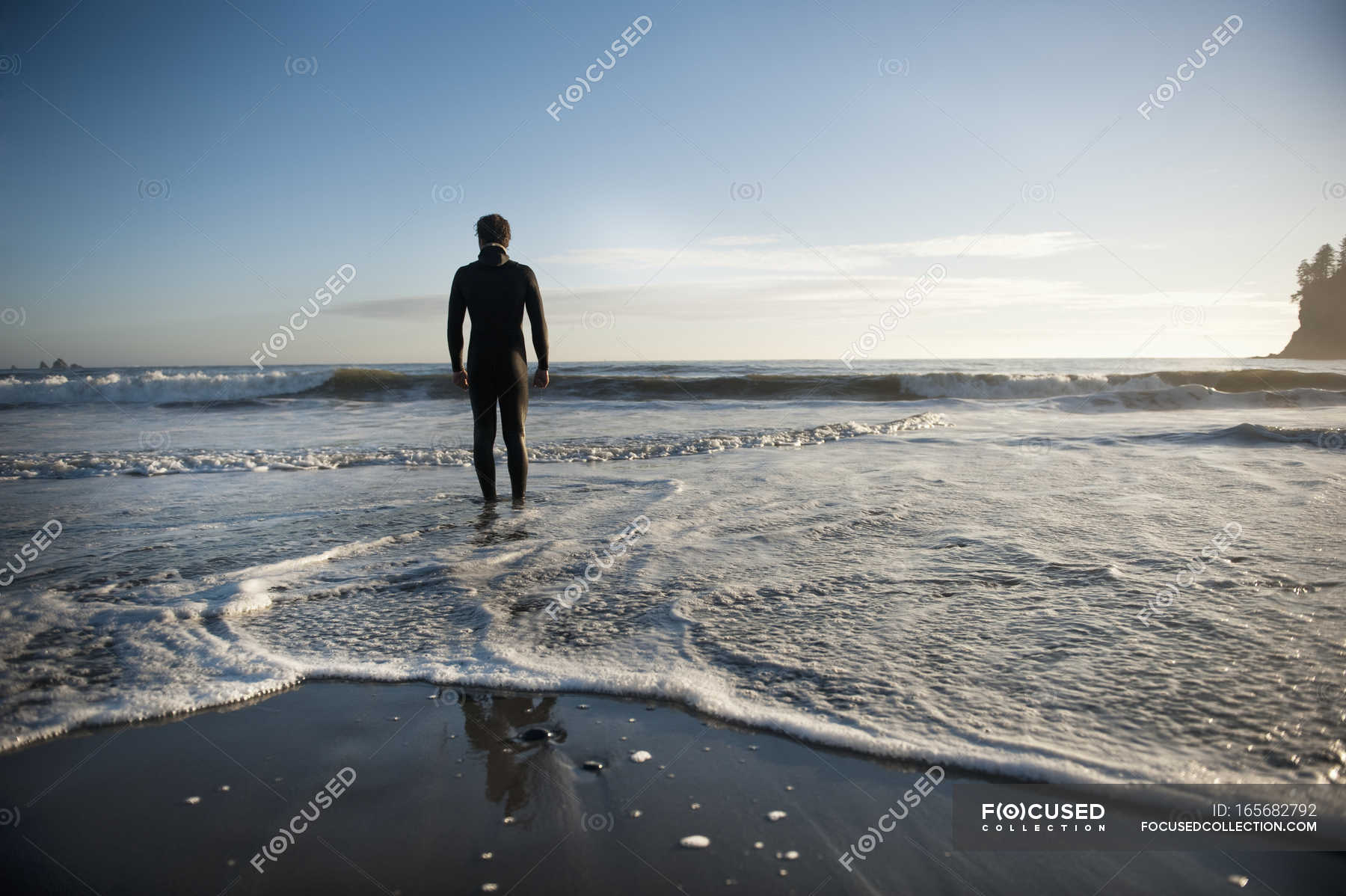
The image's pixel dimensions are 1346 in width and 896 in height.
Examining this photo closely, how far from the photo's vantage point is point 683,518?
4.79 m

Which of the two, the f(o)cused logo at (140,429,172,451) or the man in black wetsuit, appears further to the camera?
the f(o)cused logo at (140,429,172,451)

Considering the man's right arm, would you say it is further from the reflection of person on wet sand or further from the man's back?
the reflection of person on wet sand

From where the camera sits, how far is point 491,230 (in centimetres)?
524

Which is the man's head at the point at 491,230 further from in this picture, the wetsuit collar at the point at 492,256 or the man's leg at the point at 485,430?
the man's leg at the point at 485,430

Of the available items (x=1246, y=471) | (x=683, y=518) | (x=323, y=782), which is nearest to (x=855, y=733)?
(x=323, y=782)

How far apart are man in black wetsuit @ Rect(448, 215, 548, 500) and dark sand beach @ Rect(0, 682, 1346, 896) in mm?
3420

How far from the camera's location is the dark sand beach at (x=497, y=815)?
1.42 meters

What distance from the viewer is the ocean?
201cm

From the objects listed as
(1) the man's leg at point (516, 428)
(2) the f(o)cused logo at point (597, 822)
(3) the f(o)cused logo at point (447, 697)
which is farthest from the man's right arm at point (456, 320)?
(2) the f(o)cused logo at point (597, 822)

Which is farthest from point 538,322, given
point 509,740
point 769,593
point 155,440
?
point 155,440

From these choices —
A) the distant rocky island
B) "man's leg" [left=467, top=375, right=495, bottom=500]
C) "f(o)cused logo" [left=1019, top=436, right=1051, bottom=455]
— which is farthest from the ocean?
the distant rocky island

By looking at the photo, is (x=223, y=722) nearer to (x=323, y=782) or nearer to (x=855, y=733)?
(x=323, y=782)

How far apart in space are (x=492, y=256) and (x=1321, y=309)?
2978 inches

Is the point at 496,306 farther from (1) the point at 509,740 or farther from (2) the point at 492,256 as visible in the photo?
(1) the point at 509,740
